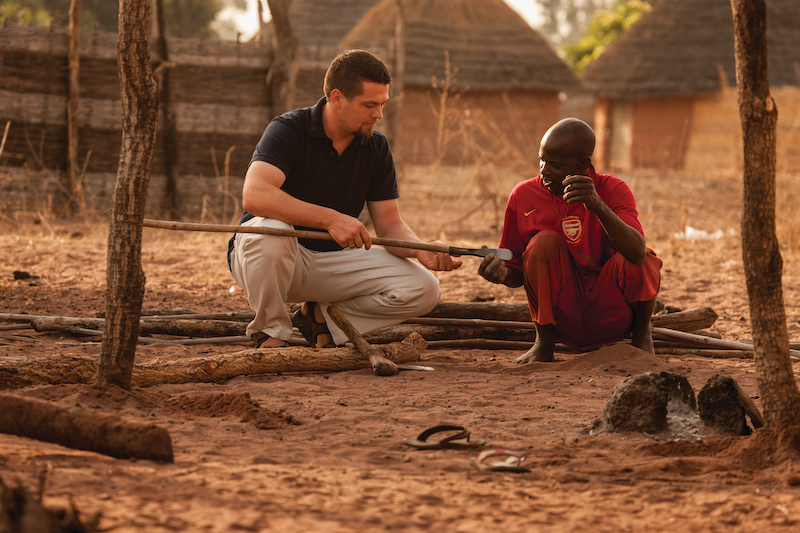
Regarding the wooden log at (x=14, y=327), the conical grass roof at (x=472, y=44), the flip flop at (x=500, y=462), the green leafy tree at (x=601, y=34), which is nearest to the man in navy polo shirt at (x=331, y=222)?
the wooden log at (x=14, y=327)

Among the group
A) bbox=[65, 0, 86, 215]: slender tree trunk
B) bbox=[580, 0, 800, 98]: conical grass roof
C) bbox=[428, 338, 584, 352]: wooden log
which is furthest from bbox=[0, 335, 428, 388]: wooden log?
bbox=[580, 0, 800, 98]: conical grass roof

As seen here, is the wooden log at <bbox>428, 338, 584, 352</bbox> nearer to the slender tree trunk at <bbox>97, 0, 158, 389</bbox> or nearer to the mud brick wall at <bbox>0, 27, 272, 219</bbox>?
the slender tree trunk at <bbox>97, 0, 158, 389</bbox>

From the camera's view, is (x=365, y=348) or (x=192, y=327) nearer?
(x=365, y=348)

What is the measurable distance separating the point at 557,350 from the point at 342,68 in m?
1.79

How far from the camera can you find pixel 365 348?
3.51 meters

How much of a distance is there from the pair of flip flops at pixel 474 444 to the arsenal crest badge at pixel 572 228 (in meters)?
1.42

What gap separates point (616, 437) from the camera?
2.49 meters

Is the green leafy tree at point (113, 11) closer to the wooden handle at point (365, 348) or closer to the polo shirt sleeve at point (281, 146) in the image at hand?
the polo shirt sleeve at point (281, 146)

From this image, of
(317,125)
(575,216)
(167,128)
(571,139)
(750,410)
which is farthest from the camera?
(167,128)

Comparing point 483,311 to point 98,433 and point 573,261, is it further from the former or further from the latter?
point 98,433

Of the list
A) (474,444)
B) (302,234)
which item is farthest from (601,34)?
(474,444)

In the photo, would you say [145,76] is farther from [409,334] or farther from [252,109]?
[252,109]

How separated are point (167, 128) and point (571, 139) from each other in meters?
5.63

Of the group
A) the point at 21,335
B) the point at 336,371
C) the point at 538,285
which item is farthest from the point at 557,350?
the point at 21,335
